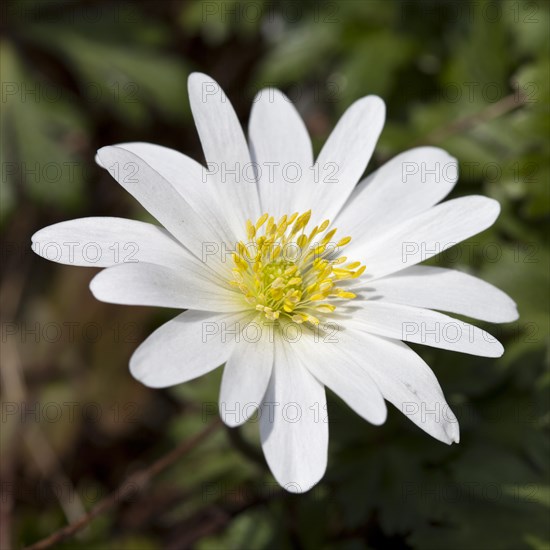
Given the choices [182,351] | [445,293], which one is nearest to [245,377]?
[182,351]

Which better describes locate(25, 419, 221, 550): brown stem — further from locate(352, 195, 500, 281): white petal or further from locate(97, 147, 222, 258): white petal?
locate(352, 195, 500, 281): white petal

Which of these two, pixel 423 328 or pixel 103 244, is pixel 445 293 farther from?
pixel 103 244

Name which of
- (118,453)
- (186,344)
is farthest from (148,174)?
(118,453)

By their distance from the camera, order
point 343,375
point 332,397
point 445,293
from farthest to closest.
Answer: point 332,397 < point 445,293 < point 343,375

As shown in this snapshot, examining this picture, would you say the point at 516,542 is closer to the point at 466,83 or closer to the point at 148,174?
the point at 148,174

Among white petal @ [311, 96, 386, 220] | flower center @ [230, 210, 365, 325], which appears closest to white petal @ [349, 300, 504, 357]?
flower center @ [230, 210, 365, 325]

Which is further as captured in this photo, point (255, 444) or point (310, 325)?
point (255, 444)
